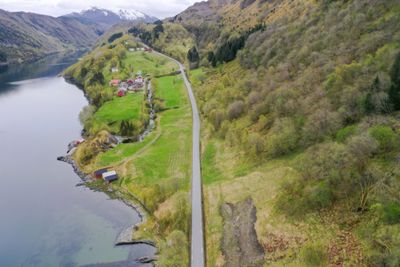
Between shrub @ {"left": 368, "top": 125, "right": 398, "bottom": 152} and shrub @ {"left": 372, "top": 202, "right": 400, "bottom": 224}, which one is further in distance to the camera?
shrub @ {"left": 368, "top": 125, "right": 398, "bottom": 152}

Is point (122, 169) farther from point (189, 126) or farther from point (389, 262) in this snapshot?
point (389, 262)

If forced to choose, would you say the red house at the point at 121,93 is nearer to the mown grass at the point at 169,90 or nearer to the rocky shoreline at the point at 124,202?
the mown grass at the point at 169,90

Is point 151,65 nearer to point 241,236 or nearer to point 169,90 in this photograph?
point 169,90

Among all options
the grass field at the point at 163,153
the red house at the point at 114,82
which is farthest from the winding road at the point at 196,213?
the red house at the point at 114,82

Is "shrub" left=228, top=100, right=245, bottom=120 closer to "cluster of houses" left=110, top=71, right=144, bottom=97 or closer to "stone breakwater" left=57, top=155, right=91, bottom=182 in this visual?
"stone breakwater" left=57, top=155, right=91, bottom=182

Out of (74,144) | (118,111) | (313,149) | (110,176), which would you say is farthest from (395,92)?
(118,111)

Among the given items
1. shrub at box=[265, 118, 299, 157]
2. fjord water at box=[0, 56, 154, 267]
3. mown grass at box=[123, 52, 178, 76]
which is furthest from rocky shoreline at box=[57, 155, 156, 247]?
mown grass at box=[123, 52, 178, 76]

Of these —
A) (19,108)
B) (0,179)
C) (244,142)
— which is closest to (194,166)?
(244,142)
